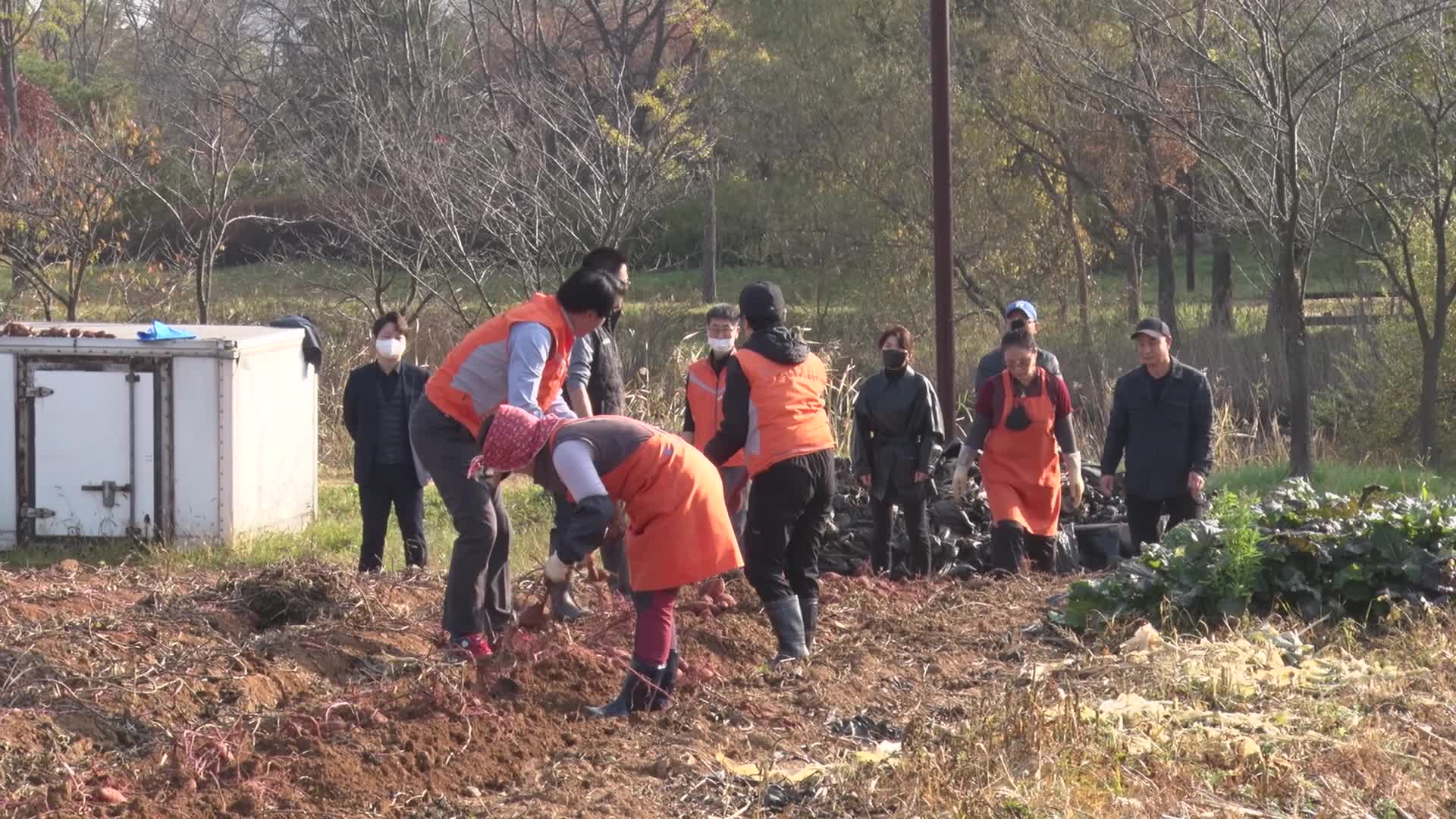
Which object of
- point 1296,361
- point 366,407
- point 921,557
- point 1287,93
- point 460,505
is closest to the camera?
point 460,505

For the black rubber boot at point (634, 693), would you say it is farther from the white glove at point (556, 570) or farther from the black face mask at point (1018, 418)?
the black face mask at point (1018, 418)

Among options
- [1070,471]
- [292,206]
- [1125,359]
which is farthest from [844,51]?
[1070,471]

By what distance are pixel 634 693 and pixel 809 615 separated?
142cm

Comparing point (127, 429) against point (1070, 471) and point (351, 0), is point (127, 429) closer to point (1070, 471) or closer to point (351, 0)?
point (1070, 471)

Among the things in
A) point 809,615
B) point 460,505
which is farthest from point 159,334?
point 809,615

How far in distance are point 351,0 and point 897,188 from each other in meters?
Answer: 12.8

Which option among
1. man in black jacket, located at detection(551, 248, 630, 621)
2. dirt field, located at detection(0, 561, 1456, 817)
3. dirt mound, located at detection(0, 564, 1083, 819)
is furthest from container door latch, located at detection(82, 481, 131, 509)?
man in black jacket, located at detection(551, 248, 630, 621)

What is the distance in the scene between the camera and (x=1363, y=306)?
25.7 metres

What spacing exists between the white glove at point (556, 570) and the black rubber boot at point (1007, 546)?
4.30m

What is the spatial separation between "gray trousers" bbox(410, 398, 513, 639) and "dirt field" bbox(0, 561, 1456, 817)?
0.27m

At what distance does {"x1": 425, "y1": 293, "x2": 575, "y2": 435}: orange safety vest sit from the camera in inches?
267

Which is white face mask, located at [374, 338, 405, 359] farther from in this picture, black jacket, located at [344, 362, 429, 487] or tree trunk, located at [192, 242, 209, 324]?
tree trunk, located at [192, 242, 209, 324]

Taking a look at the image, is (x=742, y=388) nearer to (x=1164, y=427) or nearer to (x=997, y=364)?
(x=1164, y=427)

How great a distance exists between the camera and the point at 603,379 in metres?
8.46
